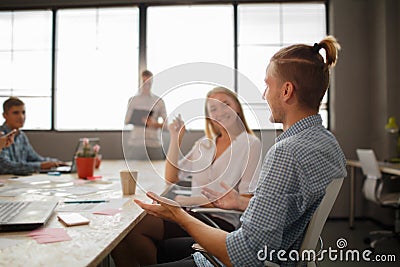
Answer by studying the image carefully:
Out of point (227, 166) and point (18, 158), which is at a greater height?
point (227, 166)

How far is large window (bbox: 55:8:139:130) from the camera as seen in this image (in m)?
4.92

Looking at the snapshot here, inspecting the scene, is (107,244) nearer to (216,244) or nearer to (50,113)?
(216,244)

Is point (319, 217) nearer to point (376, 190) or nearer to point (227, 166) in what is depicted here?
point (227, 166)

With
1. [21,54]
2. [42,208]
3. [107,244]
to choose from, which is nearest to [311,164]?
→ [107,244]

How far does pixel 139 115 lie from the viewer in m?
1.07

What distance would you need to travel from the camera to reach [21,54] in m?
5.06

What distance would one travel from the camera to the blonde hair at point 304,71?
96 cm

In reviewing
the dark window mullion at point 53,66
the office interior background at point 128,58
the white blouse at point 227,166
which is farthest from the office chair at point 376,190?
the dark window mullion at point 53,66

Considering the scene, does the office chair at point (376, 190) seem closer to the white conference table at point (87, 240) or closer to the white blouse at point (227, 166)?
the white blouse at point (227, 166)

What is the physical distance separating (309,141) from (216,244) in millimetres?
346

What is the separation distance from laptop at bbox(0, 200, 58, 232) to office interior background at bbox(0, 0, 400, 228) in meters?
3.19

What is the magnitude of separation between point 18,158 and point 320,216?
2.73m

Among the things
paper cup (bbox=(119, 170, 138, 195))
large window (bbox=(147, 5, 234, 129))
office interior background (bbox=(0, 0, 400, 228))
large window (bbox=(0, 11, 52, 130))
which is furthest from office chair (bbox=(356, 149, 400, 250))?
large window (bbox=(0, 11, 52, 130))

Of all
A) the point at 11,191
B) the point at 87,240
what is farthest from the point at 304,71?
the point at 11,191
